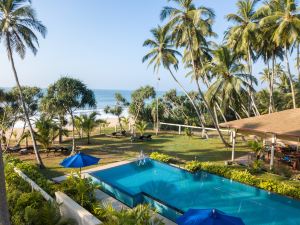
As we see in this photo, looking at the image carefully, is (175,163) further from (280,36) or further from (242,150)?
(280,36)

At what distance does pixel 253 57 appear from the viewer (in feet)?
84.2

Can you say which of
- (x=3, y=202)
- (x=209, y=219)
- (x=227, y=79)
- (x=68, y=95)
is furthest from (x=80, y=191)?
(x=227, y=79)

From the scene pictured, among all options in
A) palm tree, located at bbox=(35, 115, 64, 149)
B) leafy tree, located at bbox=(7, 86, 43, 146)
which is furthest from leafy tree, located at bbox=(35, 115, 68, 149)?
leafy tree, located at bbox=(7, 86, 43, 146)

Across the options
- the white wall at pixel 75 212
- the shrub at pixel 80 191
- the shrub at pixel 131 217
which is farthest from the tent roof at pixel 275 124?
the white wall at pixel 75 212

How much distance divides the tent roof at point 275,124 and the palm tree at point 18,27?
11652mm

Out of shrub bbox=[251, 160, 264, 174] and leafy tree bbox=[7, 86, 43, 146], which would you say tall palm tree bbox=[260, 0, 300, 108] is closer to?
shrub bbox=[251, 160, 264, 174]

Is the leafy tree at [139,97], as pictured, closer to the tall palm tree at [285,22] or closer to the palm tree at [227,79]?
the palm tree at [227,79]

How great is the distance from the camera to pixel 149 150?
65.3 ft

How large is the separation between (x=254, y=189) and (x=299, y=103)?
22.2 m

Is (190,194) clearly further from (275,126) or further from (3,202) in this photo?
(3,202)

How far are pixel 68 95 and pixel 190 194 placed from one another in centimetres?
992

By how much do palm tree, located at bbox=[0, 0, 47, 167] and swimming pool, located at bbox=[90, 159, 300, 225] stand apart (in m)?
5.23

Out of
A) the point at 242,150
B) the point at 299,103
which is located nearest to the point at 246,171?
the point at 242,150

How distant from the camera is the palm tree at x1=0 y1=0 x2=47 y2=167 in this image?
13.6 metres
